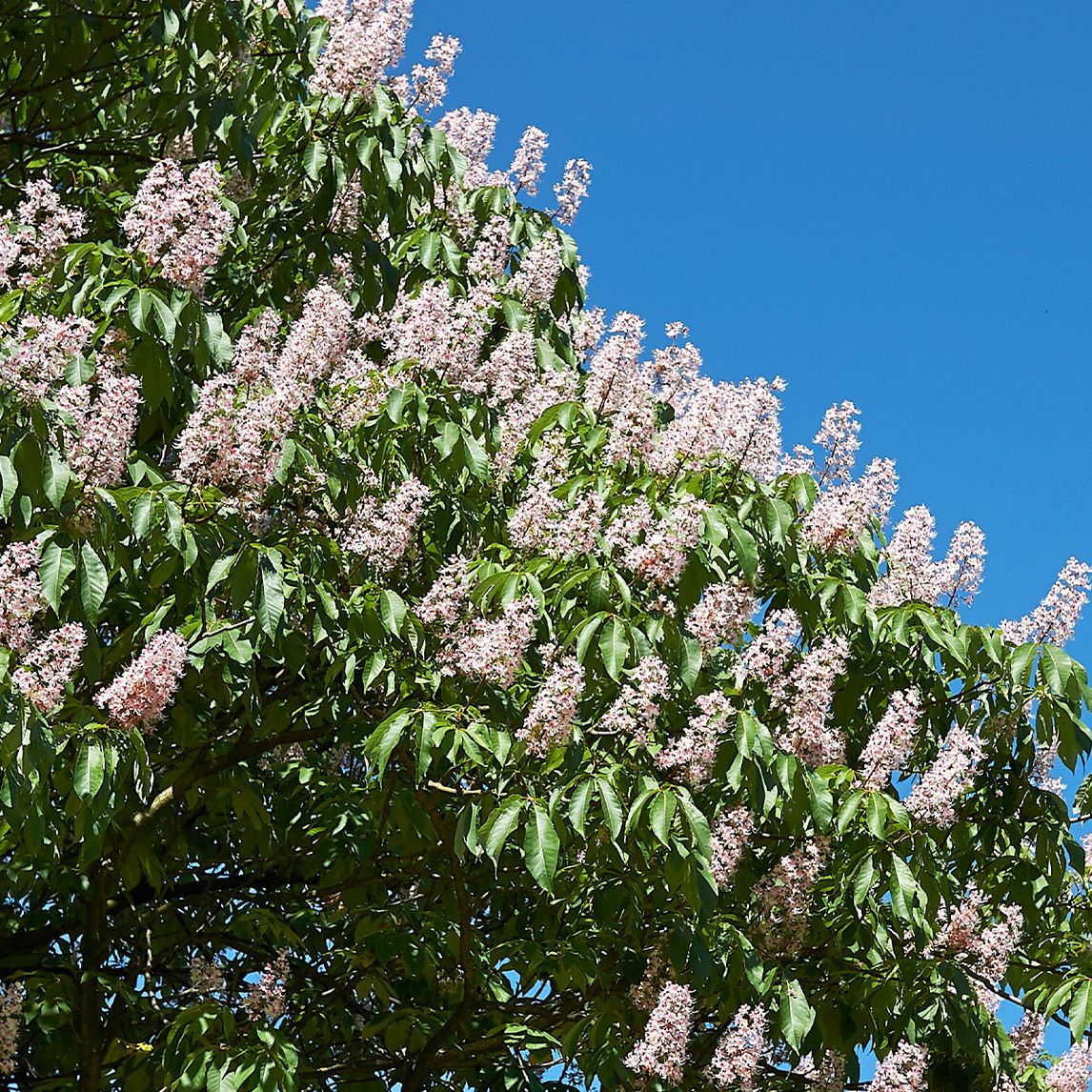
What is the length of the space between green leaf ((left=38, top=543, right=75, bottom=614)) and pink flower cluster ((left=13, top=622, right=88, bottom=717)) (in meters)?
0.10

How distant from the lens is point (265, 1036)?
387 centimetres

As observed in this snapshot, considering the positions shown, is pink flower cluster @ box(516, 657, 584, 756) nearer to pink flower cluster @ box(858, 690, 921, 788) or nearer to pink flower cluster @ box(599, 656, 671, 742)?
pink flower cluster @ box(599, 656, 671, 742)

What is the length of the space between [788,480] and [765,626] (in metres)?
0.51

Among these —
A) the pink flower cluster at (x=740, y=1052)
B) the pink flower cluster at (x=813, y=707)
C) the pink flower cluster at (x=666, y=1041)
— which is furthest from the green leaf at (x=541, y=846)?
the pink flower cluster at (x=813, y=707)

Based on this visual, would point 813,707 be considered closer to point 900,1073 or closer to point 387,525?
point 900,1073

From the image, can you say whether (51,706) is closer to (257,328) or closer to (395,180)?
(257,328)

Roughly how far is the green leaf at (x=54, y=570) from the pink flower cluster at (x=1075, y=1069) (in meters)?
3.03

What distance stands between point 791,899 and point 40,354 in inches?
97.6

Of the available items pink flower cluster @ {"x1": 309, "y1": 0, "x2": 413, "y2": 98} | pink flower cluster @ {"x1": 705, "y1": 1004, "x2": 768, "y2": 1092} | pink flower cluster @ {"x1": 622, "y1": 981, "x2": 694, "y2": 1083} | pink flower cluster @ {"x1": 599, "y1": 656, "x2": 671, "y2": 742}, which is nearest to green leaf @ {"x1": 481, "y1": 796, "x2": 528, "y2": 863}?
pink flower cluster @ {"x1": 599, "y1": 656, "x2": 671, "y2": 742}

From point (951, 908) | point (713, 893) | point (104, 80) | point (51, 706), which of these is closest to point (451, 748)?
point (713, 893)

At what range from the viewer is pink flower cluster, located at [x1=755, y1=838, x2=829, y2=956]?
439 centimetres

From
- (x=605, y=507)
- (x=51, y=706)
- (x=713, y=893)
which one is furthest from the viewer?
(x=605, y=507)

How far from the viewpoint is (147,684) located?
3.48m

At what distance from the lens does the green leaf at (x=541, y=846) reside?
11.8 ft
